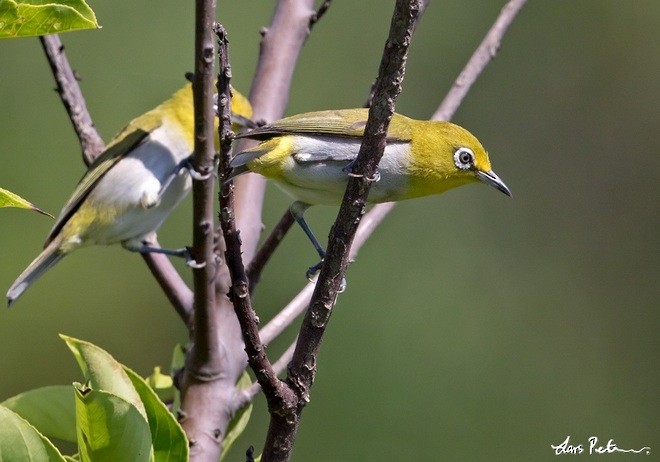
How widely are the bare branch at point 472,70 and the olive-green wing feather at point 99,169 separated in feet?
4.86

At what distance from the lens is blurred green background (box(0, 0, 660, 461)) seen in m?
5.84

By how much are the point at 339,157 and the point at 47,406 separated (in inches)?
38.0

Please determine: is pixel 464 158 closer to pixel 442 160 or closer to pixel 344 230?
pixel 442 160

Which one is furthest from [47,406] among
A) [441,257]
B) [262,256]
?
[441,257]

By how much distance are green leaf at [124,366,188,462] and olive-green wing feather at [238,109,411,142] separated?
90cm

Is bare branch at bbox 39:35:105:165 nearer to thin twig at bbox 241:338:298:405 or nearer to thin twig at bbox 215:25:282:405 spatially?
thin twig at bbox 241:338:298:405

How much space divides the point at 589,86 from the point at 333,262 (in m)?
6.09

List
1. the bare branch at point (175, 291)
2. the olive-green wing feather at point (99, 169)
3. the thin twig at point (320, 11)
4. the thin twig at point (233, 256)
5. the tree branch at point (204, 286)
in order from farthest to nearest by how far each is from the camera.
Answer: the olive-green wing feather at point (99, 169) < the thin twig at point (320, 11) < the bare branch at point (175, 291) < the tree branch at point (204, 286) < the thin twig at point (233, 256)

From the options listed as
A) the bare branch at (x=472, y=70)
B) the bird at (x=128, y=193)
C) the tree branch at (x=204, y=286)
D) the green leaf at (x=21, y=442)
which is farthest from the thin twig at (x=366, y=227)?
the bird at (x=128, y=193)

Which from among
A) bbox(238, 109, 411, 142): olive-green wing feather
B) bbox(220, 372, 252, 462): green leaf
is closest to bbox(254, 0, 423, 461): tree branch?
bbox(220, 372, 252, 462): green leaf

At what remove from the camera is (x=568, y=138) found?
702 cm

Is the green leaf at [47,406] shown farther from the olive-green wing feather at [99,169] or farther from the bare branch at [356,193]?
the olive-green wing feather at [99,169]

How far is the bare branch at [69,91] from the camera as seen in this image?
2.77m

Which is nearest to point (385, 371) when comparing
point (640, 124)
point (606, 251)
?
point (606, 251)
